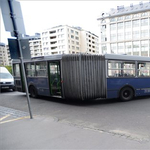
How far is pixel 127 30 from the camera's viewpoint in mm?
58844

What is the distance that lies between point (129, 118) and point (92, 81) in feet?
8.34

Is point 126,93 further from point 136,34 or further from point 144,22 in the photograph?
point 144,22

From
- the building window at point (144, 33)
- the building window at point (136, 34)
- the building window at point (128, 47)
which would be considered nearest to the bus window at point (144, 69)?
the building window at point (128, 47)

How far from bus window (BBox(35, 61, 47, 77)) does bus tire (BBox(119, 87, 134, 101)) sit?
4462 mm

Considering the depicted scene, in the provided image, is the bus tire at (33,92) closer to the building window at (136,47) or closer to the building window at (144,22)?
the building window at (136,47)

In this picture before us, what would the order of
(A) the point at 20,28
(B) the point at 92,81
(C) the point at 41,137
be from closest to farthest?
(C) the point at 41,137 → (A) the point at 20,28 → (B) the point at 92,81

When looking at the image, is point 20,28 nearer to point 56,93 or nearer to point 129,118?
point 56,93

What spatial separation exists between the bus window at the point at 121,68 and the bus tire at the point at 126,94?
0.79 meters

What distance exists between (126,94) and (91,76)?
8.12 ft

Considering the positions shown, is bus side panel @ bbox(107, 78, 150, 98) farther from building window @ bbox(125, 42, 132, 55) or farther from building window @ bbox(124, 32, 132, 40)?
building window @ bbox(124, 32, 132, 40)

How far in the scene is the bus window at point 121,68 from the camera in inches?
277

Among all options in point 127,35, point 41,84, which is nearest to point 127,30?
point 127,35

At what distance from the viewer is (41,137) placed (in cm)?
342

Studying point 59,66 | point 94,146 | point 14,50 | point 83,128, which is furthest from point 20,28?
point 94,146
